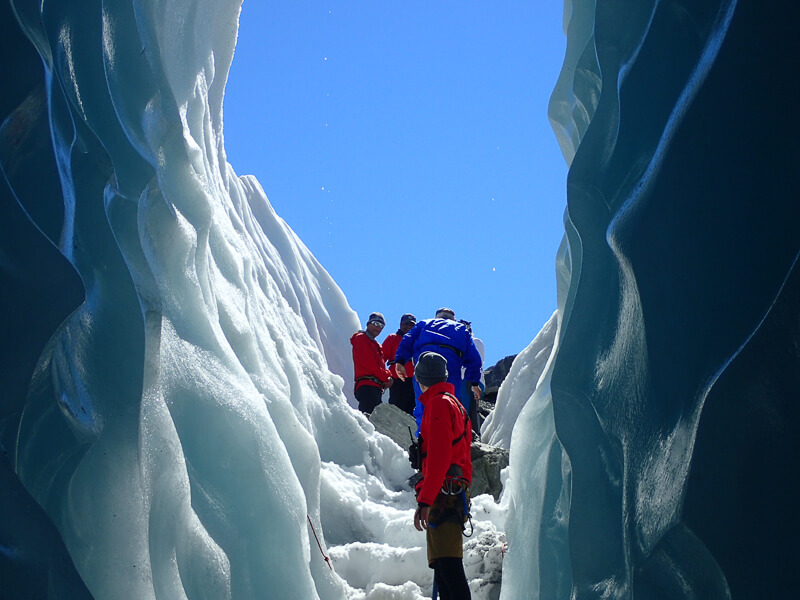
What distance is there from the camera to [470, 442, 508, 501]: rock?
6562mm

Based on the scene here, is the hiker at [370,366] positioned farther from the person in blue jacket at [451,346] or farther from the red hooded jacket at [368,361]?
the person in blue jacket at [451,346]

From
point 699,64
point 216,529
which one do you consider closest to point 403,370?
point 216,529

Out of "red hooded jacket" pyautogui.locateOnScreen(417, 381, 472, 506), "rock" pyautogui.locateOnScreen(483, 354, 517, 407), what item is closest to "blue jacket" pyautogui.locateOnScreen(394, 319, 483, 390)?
"red hooded jacket" pyautogui.locateOnScreen(417, 381, 472, 506)

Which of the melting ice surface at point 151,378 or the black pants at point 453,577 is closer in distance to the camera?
the melting ice surface at point 151,378

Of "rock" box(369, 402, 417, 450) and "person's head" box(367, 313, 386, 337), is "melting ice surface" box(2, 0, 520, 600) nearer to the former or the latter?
"rock" box(369, 402, 417, 450)

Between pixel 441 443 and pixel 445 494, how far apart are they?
0.21 m

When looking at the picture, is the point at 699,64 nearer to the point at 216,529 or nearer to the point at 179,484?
the point at 179,484

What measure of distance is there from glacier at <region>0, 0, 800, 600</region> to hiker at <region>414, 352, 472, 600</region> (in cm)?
40

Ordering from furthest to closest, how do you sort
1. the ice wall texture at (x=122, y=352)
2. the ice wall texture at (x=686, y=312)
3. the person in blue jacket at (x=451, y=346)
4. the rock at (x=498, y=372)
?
the rock at (x=498, y=372) → the person in blue jacket at (x=451, y=346) → the ice wall texture at (x=122, y=352) → the ice wall texture at (x=686, y=312)

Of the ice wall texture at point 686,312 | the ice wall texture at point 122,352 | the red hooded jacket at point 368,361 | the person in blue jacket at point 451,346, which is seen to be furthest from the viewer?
the red hooded jacket at point 368,361

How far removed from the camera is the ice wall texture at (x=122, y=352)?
7.86 ft

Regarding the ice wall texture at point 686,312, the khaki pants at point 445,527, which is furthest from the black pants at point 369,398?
the ice wall texture at point 686,312

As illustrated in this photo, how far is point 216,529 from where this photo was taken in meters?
3.31

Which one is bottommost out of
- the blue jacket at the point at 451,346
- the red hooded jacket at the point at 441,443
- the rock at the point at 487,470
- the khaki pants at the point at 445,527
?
the khaki pants at the point at 445,527
